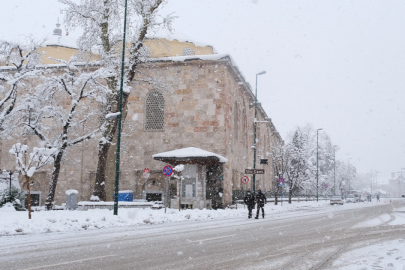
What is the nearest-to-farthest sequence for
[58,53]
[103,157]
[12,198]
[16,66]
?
[12,198] < [16,66] < [103,157] < [58,53]

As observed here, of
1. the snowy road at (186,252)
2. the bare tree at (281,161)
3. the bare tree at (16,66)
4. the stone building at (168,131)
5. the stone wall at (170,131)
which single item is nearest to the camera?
the snowy road at (186,252)

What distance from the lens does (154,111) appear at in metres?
35.7

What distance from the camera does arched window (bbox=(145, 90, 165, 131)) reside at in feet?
116

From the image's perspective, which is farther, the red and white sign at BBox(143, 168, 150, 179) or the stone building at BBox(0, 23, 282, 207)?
the stone building at BBox(0, 23, 282, 207)

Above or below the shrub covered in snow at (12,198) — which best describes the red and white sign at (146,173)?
above

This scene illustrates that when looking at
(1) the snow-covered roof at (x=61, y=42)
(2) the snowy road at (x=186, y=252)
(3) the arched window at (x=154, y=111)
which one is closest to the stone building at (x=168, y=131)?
(3) the arched window at (x=154, y=111)

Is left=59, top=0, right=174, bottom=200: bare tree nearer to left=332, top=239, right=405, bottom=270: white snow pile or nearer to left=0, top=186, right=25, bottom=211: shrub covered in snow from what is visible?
left=0, top=186, right=25, bottom=211: shrub covered in snow

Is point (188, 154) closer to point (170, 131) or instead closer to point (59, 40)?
point (170, 131)

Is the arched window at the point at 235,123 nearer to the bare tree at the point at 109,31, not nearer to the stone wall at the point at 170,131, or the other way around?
the stone wall at the point at 170,131

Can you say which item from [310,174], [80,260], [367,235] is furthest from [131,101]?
[310,174]

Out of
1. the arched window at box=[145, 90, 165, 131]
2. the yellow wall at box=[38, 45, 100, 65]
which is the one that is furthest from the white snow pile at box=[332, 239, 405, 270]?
the yellow wall at box=[38, 45, 100, 65]

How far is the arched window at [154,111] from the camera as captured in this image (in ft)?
116

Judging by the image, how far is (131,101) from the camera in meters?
35.7

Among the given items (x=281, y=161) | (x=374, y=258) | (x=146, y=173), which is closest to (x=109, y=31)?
(x=146, y=173)
